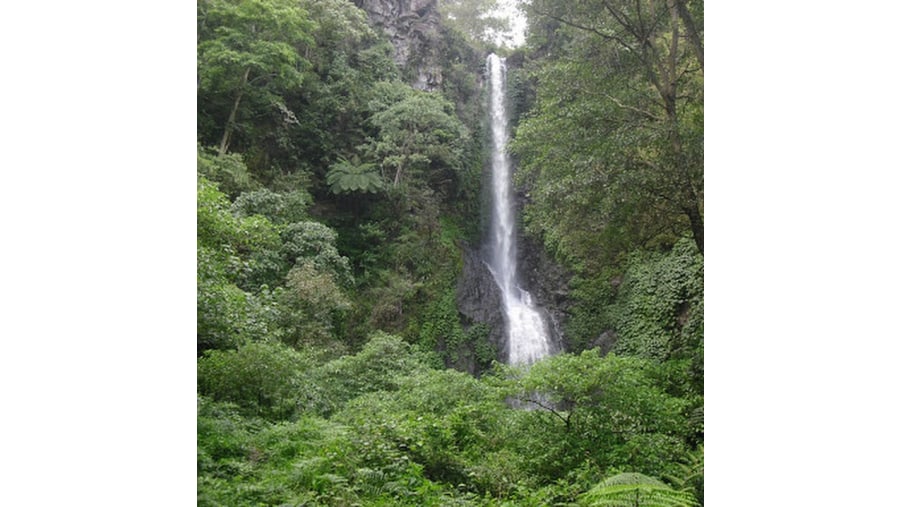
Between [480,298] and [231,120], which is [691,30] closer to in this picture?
[480,298]

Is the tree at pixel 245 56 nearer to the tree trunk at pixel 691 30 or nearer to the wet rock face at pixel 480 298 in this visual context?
the wet rock face at pixel 480 298

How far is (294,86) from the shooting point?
17.5 feet

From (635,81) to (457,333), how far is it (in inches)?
93.8

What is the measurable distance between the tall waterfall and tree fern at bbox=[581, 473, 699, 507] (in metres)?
1.91

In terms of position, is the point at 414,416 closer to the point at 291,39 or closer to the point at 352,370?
the point at 352,370

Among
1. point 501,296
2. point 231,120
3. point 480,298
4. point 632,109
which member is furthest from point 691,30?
point 231,120

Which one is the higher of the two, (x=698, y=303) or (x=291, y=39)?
(x=291, y=39)

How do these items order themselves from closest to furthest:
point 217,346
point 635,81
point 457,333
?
point 217,346 < point 635,81 < point 457,333

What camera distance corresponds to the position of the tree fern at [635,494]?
245 cm

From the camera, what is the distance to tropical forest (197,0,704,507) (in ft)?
10.8

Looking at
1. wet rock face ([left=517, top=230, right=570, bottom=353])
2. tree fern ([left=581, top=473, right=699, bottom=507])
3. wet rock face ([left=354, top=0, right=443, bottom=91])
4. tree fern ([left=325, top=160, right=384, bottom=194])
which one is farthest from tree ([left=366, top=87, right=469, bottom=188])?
tree fern ([left=581, top=473, right=699, bottom=507])

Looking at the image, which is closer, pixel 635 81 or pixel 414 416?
pixel 414 416
